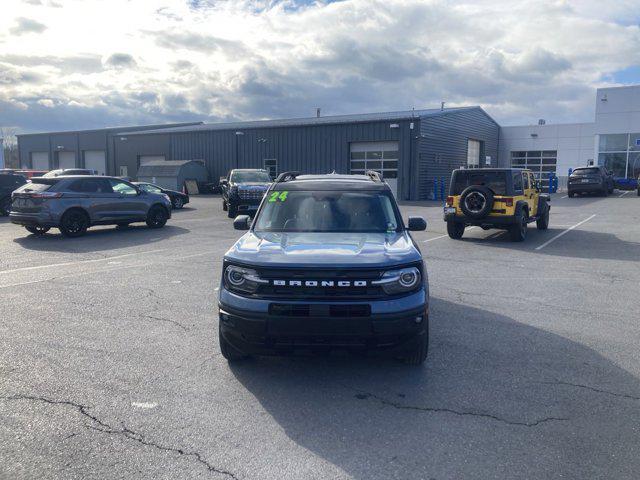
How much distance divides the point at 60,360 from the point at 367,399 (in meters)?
2.89

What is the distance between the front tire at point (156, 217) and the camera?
635 inches

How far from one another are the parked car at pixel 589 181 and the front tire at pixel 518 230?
2017cm

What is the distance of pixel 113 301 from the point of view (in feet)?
23.7

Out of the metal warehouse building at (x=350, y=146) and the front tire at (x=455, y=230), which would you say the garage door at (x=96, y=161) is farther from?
the front tire at (x=455, y=230)

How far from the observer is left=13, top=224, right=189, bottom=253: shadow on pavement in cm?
1238

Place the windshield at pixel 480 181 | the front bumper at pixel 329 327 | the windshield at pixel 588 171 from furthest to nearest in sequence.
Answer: the windshield at pixel 588 171, the windshield at pixel 480 181, the front bumper at pixel 329 327

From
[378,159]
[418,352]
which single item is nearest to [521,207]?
[418,352]

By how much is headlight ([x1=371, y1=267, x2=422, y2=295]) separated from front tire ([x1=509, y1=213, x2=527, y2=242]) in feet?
31.1

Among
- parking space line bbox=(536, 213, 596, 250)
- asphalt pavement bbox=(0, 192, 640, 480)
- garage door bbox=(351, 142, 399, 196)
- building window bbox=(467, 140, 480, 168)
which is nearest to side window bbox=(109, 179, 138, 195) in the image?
asphalt pavement bbox=(0, 192, 640, 480)

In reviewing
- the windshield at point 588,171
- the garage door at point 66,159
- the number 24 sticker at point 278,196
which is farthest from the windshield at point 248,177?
the garage door at point 66,159

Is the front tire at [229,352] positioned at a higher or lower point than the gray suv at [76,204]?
lower

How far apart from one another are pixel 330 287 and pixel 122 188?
513 inches

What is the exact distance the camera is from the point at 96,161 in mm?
51938

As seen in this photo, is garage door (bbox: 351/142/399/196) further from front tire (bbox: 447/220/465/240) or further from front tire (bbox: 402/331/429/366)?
front tire (bbox: 402/331/429/366)
